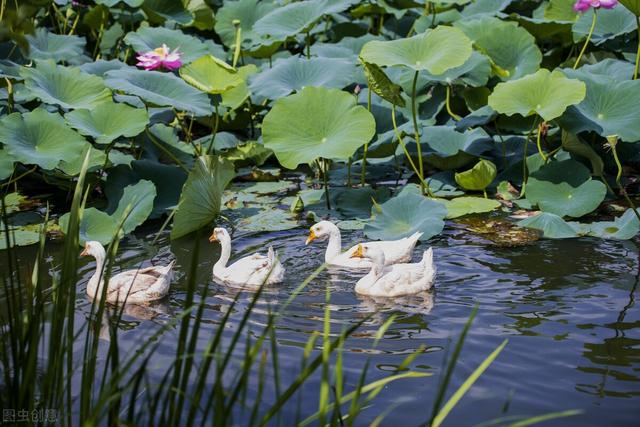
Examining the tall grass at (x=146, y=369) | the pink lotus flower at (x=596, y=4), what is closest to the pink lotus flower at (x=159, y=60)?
the pink lotus flower at (x=596, y=4)

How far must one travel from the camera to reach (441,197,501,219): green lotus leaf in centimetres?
610

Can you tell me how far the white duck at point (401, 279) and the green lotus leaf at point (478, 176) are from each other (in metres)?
1.62

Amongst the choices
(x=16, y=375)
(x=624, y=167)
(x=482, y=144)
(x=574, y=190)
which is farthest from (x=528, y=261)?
(x=16, y=375)

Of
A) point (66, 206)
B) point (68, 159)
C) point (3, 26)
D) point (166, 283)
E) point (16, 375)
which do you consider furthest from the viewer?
point (66, 206)

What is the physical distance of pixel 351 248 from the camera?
217 inches

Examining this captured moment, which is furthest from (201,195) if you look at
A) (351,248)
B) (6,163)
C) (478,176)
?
(478,176)

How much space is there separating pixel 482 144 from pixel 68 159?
10.3 ft

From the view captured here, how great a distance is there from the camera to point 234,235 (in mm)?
6078

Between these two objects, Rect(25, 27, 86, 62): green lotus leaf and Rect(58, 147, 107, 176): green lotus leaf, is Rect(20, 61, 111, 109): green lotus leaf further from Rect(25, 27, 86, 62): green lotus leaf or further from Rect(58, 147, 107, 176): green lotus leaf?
Rect(25, 27, 86, 62): green lotus leaf

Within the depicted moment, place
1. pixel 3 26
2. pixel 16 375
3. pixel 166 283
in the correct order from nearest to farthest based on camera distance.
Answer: pixel 3 26 < pixel 16 375 < pixel 166 283

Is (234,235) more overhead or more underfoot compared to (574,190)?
more underfoot

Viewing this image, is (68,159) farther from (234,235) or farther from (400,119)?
(400,119)

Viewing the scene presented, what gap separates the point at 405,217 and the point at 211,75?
74.2 inches

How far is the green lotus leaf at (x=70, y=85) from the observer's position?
21.2 ft
